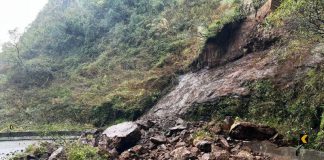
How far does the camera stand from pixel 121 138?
476 inches

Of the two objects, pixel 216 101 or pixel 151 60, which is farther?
pixel 151 60

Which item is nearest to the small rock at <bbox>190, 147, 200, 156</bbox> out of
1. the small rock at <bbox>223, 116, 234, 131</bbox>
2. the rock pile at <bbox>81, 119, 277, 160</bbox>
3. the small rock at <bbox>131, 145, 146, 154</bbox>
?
the rock pile at <bbox>81, 119, 277, 160</bbox>

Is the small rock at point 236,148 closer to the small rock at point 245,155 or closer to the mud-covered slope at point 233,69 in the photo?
the small rock at point 245,155

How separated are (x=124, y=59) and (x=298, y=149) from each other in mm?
19805

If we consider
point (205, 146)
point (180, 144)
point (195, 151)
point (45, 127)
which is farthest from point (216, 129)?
point (45, 127)

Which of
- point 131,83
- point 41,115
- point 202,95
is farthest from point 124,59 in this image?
point 202,95

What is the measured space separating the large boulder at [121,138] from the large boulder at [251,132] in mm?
3613

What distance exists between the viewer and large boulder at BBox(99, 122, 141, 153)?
12.0 metres

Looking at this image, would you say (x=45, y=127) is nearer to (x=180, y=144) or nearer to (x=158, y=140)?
(x=158, y=140)

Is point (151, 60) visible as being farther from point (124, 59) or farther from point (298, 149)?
point (298, 149)

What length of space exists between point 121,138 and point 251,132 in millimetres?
4505

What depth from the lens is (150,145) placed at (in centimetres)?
1148

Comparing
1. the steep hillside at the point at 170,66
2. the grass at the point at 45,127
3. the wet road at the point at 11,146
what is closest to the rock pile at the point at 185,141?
the steep hillside at the point at 170,66

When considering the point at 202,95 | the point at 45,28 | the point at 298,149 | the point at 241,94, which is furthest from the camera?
the point at 45,28
